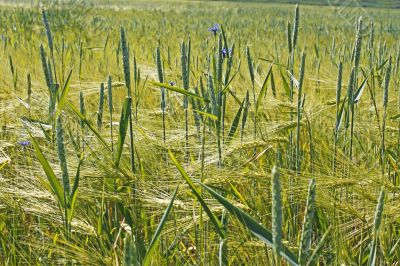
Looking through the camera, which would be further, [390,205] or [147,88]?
[147,88]

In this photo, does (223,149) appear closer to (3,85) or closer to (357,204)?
(357,204)

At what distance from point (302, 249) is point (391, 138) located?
1.04m

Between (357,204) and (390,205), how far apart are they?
0.33 ft

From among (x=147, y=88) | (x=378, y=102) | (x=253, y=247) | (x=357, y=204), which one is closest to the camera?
(x=253, y=247)

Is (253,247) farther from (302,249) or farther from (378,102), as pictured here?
(378,102)

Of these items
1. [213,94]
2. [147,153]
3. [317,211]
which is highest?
[213,94]

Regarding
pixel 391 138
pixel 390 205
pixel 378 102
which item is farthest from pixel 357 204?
pixel 378 102

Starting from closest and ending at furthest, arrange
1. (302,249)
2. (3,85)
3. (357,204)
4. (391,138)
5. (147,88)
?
(302,249) < (357,204) < (391,138) < (3,85) < (147,88)

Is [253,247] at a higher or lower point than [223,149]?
lower

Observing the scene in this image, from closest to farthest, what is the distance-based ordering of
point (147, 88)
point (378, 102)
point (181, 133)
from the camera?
point (181, 133) → point (378, 102) → point (147, 88)

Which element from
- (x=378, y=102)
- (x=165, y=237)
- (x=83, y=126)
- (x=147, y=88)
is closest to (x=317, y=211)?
(x=165, y=237)

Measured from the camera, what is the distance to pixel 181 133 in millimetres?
1276

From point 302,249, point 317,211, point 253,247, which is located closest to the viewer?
point 302,249

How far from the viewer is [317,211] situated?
114 cm
